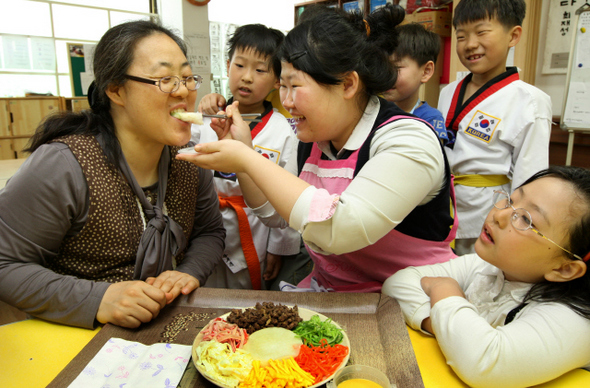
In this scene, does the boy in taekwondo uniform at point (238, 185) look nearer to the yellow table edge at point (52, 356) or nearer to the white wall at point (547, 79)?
the yellow table edge at point (52, 356)

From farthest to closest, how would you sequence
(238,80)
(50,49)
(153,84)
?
(50,49), (238,80), (153,84)

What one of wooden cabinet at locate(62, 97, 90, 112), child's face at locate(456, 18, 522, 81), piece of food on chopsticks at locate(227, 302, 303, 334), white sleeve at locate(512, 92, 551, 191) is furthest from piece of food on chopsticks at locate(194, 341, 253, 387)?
wooden cabinet at locate(62, 97, 90, 112)

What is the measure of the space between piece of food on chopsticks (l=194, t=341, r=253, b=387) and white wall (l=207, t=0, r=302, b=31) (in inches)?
270

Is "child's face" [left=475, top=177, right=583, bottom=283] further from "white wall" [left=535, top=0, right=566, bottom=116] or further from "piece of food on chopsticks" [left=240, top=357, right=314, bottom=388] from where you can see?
"white wall" [left=535, top=0, right=566, bottom=116]

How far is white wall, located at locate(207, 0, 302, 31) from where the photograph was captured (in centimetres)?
711

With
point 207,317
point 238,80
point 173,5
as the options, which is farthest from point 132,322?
point 173,5

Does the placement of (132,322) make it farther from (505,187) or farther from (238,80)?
(505,187)

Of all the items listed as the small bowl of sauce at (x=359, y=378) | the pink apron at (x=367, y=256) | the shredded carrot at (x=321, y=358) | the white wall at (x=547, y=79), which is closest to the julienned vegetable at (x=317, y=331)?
the shredded carrot at (x=321, y=358)

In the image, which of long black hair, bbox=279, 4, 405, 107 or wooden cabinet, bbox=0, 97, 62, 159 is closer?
long black hair, bbox=279, 4, 405, 107

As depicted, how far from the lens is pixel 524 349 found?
0.91 metres

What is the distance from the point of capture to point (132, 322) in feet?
3.69

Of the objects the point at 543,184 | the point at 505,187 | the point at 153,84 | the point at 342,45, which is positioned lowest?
the point at 505,187

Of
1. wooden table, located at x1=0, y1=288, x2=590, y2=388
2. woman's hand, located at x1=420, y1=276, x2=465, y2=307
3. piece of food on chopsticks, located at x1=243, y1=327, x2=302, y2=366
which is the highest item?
woman's hand, located at x1=420, y1=276, x2=465, y2=307

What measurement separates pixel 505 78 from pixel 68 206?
2.08 meters
